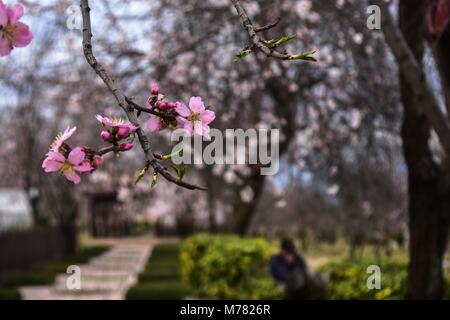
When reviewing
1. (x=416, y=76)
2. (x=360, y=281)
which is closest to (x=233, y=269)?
(x=360, y=281)

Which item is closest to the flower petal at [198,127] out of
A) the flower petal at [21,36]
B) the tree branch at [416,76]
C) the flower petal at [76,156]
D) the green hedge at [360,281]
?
the flower petal at [76,156]

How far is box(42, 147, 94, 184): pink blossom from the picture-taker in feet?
9.22

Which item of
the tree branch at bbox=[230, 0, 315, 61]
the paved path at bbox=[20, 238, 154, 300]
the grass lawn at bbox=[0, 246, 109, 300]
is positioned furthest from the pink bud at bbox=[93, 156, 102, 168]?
the paved path at bbox=[20, 238, 154, 300]

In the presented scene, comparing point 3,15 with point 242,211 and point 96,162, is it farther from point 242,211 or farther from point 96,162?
point 242,211

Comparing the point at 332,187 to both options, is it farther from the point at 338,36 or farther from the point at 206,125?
the point at 206,125

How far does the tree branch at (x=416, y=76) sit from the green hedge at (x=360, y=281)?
2.22 metres

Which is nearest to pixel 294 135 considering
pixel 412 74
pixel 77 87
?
pixel 77 87

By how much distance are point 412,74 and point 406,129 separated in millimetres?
1788

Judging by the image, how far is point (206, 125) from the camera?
295 centimetres

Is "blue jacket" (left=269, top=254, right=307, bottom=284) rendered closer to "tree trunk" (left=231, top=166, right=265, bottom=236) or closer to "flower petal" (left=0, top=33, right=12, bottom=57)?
"tree trunk" (left=231, top=166, right=265, bottom=236)

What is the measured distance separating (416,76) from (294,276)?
12.0 ft

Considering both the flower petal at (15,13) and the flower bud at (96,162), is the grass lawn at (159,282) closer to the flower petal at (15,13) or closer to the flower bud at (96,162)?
the flower bud at (96,162)

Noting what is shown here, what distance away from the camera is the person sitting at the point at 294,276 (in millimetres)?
8977

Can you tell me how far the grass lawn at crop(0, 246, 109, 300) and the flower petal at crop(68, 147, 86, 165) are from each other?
336 inches
